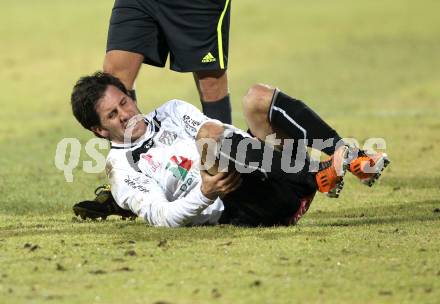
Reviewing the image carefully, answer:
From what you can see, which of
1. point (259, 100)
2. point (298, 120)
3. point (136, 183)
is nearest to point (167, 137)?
point (136, 183)

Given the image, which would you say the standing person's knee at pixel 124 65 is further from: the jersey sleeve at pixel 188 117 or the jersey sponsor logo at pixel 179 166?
the jersey sponsor logo at pixel 179 166

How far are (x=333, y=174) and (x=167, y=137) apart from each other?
4.24ft

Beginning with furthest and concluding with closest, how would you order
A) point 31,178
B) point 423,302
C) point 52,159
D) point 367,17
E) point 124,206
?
point 367,17 < point 52,159 < point 31,178 < point 124,206 < point 423,302

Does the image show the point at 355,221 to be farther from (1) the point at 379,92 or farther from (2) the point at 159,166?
(1) the point at 379,92

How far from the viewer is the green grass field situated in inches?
208

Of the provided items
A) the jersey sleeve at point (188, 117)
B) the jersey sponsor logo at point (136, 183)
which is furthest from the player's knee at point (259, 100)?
the jersey sponsor logo at point (136, 183)

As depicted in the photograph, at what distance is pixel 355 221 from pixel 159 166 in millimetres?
1377

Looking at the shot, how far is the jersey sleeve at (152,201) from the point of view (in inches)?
263

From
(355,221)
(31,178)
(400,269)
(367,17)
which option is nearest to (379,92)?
(367,17)

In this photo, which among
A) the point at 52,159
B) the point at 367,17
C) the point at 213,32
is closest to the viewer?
the point at 213,32

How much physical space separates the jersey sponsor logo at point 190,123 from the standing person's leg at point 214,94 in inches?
47.5

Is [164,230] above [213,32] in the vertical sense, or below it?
below

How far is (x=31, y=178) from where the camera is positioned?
10.6 metres

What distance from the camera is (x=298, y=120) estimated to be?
23.4 feet
